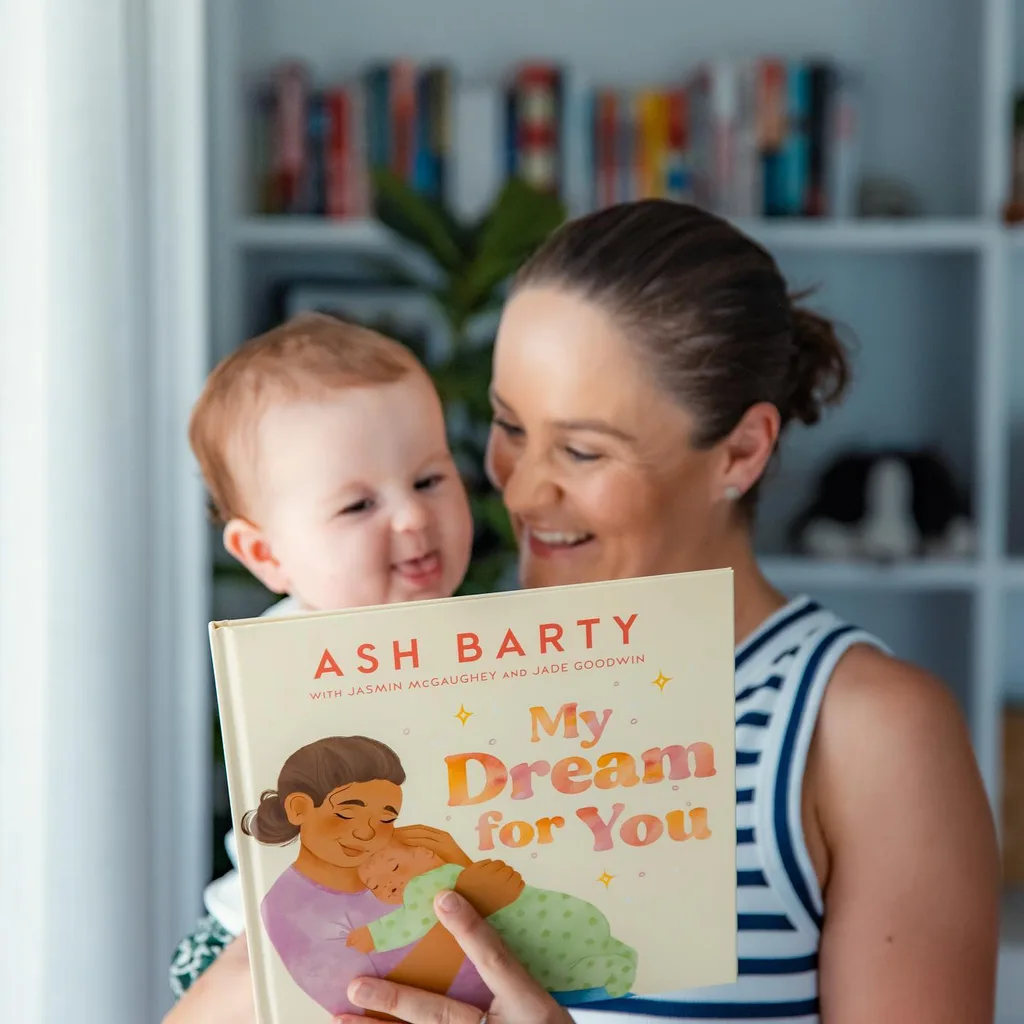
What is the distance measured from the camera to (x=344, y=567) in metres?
0.87

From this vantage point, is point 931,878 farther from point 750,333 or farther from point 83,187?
point 83,187

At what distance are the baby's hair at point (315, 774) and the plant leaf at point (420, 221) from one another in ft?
4.28

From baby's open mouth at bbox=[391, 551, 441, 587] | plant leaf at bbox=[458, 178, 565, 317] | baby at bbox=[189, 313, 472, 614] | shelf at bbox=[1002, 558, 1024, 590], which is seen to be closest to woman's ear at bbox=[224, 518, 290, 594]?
baby at bbox=[189, 313, 472, 614]

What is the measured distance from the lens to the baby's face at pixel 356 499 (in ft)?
2.85

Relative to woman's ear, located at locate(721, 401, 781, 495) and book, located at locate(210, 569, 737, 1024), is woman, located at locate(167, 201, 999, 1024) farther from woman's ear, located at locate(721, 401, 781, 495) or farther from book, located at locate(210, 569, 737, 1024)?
book, located at locate(210, 569, 737, 1024)

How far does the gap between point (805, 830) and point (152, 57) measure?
1.17 metres

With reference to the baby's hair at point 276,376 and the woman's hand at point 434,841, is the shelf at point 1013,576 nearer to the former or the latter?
the baby's hair at point 276,376

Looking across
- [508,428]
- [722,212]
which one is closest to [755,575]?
[508,428]

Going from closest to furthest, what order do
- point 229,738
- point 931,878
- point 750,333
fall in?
point 229,738
point 931,878
point 750,333

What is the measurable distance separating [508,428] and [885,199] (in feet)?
4.98

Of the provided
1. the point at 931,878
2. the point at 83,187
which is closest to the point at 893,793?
the point at 931,878

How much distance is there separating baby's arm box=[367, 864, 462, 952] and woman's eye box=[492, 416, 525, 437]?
0.42 meters

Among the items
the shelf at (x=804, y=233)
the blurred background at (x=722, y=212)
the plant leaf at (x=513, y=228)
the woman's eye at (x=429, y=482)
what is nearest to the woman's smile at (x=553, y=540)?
the woman's eye at (x=429, y=482)

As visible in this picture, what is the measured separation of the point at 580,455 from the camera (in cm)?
93
